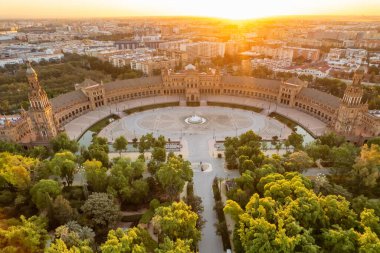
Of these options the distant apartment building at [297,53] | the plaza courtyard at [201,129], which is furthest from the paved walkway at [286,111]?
the distant apartment building at [297,53]

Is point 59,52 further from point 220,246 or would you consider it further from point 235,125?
A: point 220,246

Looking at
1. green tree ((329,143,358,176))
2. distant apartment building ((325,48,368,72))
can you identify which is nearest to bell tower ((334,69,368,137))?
green tree ((329,143,358,176))

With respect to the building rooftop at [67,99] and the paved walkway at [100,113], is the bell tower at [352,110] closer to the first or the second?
the paved walkway at [100,113]

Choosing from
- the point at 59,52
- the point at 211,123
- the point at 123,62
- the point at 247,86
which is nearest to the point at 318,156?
the point at 211,123

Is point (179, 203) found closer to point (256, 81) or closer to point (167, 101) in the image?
point (167, 101)

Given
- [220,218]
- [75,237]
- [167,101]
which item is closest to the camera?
[75,237]

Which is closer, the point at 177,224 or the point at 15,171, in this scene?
the point at 177,224

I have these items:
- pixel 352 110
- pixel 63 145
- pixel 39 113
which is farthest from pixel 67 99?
pixel 352 110

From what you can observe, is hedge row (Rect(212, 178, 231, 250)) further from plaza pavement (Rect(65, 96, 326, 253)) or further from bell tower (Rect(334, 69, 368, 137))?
bell tower (Rect(334, 69, 368, 137))
